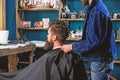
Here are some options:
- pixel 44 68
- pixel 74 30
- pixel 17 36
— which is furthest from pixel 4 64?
pixel 44 68

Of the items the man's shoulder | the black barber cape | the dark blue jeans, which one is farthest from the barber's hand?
the man's shoulder

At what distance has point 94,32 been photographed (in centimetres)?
220

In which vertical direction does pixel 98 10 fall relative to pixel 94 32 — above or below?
above

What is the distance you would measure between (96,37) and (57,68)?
18.3 inches

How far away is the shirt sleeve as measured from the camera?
220cm

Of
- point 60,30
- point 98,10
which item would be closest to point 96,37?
point 98,10

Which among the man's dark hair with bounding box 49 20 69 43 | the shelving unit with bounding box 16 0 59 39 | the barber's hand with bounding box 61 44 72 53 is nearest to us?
the barber's hand with bounding box 61 44 72 53

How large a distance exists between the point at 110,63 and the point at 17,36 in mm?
3219

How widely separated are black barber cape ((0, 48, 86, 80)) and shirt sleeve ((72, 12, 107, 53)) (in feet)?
0.69

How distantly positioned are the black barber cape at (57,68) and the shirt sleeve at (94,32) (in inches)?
8.3

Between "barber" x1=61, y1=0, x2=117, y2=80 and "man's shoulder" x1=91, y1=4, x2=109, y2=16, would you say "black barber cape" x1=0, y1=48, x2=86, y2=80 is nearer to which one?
"barber" x1=61, y1=0, x2=117, y2=80

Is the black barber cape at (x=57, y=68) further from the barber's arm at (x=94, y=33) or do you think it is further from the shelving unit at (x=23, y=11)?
the shelving unit at (x=23, y=11)

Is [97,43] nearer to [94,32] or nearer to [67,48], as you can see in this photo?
→ [94,32]

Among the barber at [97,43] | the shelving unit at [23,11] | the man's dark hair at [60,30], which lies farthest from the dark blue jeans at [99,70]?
the shelving unit at [23,11]
